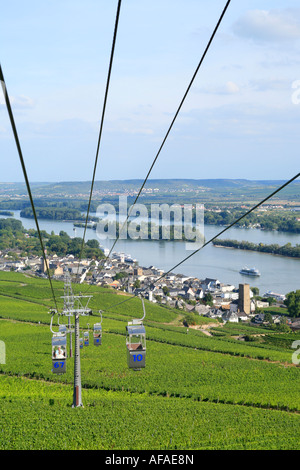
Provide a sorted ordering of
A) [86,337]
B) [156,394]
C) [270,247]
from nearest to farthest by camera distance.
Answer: [156,394]
[86,337]
[270,247]

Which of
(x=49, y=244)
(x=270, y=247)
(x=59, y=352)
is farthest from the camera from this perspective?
(x=49, y=244)

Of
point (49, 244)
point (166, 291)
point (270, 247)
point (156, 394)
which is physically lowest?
point (166, 291)

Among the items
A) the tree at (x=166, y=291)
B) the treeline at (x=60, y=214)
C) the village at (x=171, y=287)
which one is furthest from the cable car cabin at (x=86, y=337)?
the treeline at (x=60, y=214)

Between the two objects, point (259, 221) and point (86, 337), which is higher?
point (259, 221)

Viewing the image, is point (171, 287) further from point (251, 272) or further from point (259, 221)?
point (259, 221)

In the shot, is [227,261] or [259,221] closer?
[227,261]

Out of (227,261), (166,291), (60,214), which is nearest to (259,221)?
(227,261)
